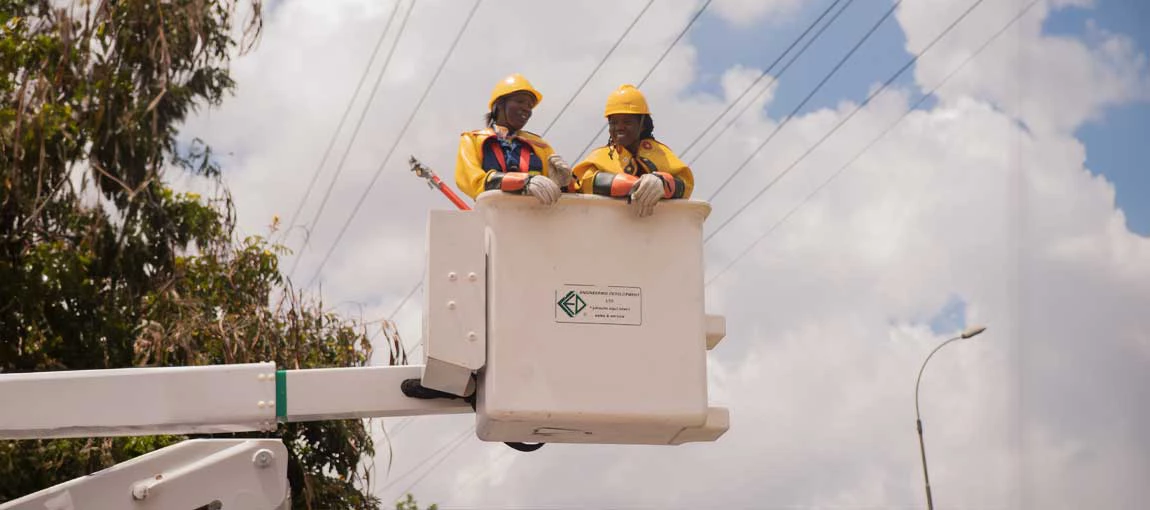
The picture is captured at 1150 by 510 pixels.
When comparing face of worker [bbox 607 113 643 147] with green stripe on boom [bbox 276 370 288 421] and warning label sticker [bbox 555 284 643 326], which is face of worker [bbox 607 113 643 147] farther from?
green stripe on boom [bbox 276 370 288 421]

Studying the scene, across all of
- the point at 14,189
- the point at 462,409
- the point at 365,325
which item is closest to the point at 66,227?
the point at 14,189

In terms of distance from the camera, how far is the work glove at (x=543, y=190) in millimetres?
4277

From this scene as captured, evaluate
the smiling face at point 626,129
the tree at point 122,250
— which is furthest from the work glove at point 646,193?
the tree at point 122,250

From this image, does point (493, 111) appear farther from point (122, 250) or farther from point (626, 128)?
point (122, 250)

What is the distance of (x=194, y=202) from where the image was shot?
13.5 m

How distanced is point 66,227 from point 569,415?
911cm

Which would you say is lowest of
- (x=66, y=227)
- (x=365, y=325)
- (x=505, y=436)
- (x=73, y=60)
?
(x=505, y=436)

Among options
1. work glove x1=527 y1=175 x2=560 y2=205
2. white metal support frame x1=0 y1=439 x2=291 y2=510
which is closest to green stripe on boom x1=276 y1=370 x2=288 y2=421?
white metal support frame x1=0 y1=439 x2=291 y2=510

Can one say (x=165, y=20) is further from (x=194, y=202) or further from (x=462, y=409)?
(x=462, y=409)

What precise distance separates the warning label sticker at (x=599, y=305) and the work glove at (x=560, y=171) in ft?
1.28

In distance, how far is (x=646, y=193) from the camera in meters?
4.33

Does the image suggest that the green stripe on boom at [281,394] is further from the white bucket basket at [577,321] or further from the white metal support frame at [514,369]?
the white bucket basket at [577,321]

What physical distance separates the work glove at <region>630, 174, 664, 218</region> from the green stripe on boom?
4.20 ft

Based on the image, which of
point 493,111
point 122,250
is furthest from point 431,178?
point 122,250
